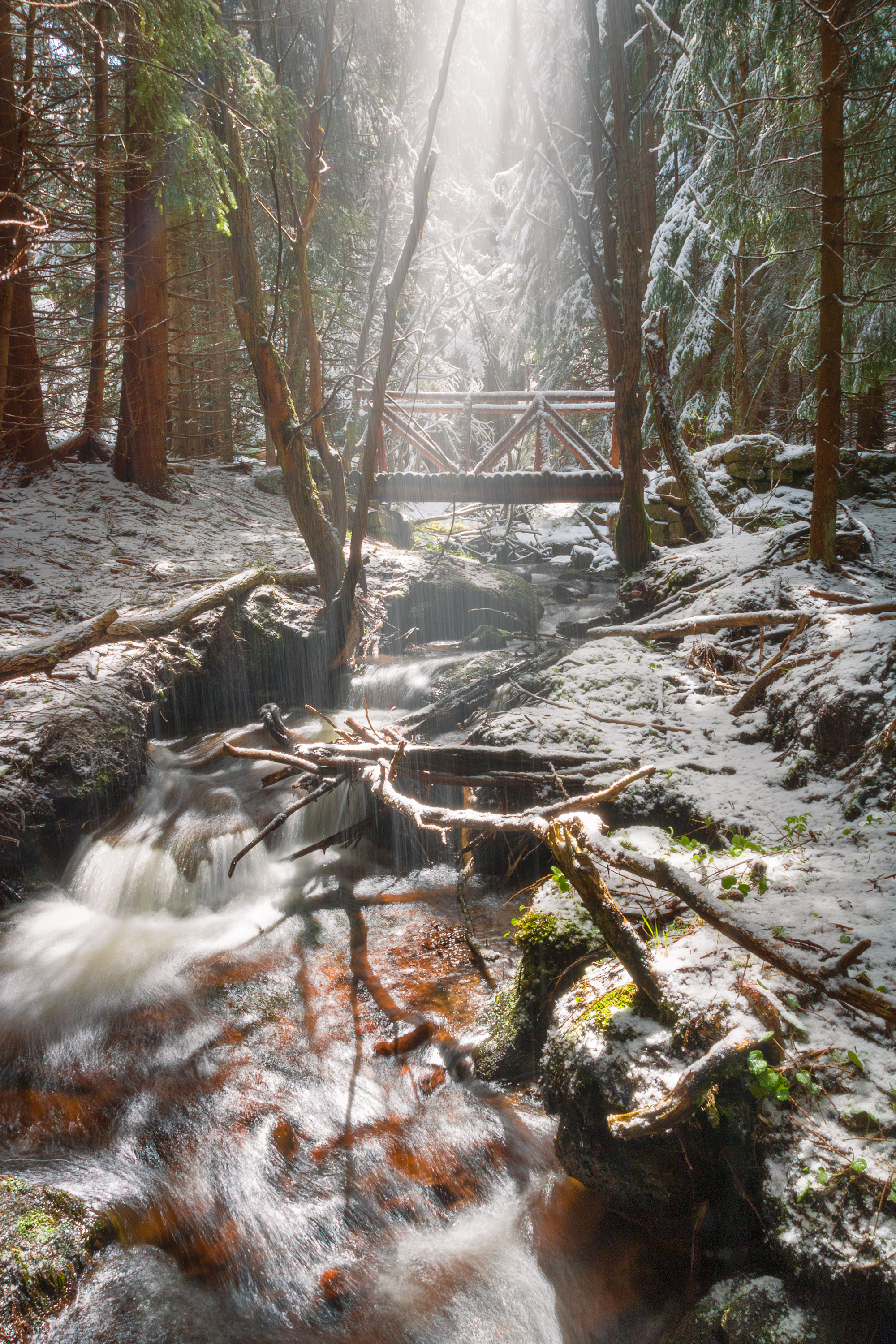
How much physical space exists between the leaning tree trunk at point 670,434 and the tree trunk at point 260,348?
3.99 m

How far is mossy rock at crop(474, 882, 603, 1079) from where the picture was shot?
113 inches

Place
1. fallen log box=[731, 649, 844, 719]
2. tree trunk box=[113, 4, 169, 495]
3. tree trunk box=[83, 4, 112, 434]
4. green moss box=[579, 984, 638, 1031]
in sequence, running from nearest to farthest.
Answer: green moss box=[579, 984, 638, 1031]
fallen log box=[731, 649, 844, 719]
tree trunk box=[83, 4, 112, 434]
tree trunk box=[113, 4, 169, 495]

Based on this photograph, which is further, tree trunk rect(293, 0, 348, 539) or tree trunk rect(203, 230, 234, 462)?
tree trunk rect(203, 230, 234, 462)

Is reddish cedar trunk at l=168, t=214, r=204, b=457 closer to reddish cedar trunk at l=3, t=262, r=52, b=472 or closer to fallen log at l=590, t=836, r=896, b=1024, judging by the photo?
reddish cedar trunk at l=3, t=262, r=52, b=472

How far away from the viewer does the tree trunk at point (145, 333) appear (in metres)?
7.80

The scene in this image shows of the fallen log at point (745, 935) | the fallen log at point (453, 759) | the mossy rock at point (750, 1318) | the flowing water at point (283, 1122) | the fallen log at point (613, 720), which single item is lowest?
the flowing water at point (283, 1122)

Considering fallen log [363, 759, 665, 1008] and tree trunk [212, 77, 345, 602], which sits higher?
tree trunk [212, 77, 345, 602]

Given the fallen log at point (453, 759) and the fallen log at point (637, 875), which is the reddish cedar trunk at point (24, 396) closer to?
the fallen log at point (453, 759)

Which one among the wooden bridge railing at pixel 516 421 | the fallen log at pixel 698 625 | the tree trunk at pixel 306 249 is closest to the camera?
the fallen log at pixel 698 625

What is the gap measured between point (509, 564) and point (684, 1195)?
11.5 meters

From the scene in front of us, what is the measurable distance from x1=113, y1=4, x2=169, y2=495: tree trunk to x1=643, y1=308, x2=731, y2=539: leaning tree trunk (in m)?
5.60

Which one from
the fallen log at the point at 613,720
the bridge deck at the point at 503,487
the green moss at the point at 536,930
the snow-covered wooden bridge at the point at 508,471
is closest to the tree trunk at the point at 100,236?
the bridge deck at the point at 503,487

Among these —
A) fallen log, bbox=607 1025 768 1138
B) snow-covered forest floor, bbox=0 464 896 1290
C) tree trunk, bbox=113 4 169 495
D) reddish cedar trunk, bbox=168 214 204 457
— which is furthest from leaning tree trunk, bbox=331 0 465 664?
fallen log, bbox=607 1025 768 1138

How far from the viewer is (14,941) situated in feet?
12.7
